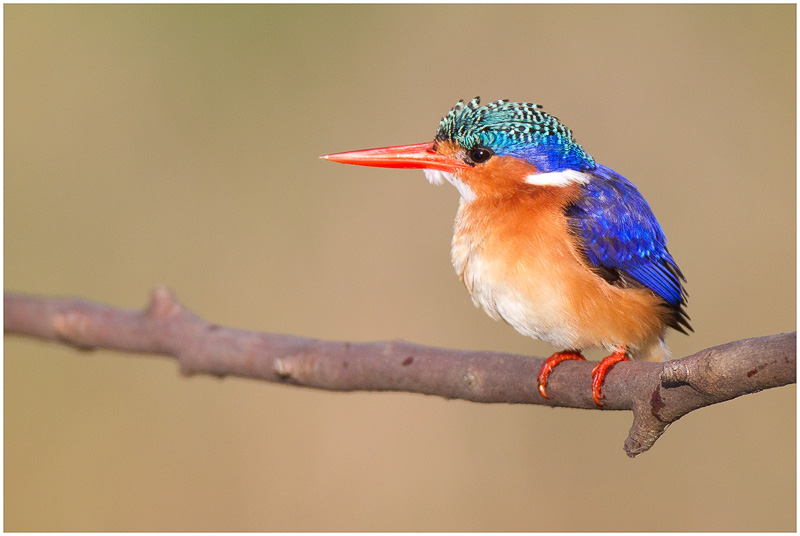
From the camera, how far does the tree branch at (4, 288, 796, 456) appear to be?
112 centimetres

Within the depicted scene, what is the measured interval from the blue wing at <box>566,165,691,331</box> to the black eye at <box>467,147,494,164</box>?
0.78 ft

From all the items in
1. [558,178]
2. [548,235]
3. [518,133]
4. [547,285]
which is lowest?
[547,285]

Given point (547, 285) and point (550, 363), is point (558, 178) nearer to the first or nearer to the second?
point (547, 285)

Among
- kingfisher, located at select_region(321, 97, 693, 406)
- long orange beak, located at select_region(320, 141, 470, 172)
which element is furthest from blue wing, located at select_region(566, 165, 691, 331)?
long orange beak, located at select_region(320, 141, 470, 172)

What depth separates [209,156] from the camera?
144 inches

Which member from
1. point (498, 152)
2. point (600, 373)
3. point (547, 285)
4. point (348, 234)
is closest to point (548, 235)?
point (547, 285)

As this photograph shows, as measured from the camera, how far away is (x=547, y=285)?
5.78ft

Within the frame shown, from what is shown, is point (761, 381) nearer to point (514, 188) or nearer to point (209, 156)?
point (514, 188)

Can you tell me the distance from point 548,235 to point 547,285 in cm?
12

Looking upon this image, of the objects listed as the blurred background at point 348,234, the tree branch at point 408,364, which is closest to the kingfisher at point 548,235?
the tree branch at point 408,364

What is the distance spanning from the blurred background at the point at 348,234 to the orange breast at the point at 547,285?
1.24 meters

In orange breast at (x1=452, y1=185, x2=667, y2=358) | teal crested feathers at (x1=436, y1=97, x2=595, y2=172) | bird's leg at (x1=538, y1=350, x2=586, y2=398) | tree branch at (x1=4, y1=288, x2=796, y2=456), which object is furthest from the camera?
teal crested feathers at (x1=436, y1=97, x2=595, y2=172)

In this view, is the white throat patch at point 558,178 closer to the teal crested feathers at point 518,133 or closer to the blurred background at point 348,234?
the teal crested feathers at point 518,133

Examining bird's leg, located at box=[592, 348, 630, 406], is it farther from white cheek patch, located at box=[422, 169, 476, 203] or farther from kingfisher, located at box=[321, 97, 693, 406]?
white cheek patch, located at box=[422, 169, 476, 203]
